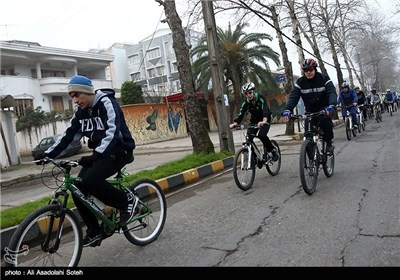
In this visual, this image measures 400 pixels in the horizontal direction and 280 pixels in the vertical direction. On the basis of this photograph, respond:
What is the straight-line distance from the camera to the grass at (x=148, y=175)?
514 centimetres

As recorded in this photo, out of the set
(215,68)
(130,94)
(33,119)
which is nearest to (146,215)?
(215,68)

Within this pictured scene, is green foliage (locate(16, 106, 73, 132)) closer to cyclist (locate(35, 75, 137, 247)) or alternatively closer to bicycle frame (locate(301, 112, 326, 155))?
bicycle frame (locate(301, 112, 326, 155))

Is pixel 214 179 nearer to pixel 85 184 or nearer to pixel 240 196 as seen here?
pixel 240 196

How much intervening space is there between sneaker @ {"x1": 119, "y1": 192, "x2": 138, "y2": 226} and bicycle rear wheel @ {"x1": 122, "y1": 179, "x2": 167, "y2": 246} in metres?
0.07

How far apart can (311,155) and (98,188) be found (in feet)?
11.5

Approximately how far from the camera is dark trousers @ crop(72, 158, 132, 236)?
3.55 m

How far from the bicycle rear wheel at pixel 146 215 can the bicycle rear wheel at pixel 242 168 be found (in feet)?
6.55

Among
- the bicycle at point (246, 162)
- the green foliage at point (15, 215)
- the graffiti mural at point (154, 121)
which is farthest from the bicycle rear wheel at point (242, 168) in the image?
the graffiti mural at point (154, 121)

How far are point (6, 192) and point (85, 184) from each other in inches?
307

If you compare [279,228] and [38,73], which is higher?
[38,73]

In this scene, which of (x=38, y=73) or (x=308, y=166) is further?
(x=38, y=73)

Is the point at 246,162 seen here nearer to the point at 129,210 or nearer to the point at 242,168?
the point at 242,168

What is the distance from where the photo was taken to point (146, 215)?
4215 mm

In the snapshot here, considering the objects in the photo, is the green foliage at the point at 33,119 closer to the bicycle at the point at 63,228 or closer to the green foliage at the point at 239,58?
the green foliage at the point at 239,58
